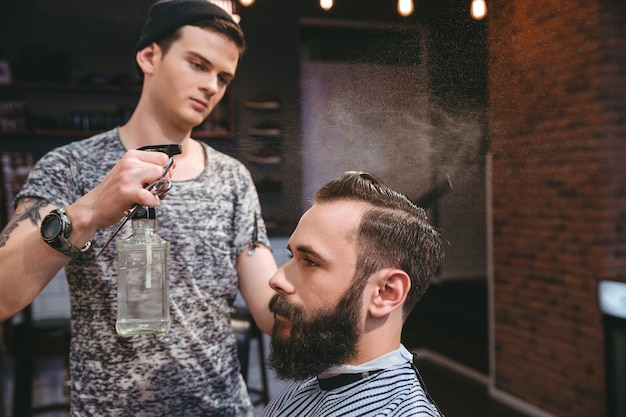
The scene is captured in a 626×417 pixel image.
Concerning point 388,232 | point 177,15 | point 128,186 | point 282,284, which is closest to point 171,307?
point 282,284

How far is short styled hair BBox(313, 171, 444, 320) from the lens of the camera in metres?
1.26

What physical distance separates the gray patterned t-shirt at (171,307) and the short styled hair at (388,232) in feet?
1.34

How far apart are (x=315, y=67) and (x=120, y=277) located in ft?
2.32

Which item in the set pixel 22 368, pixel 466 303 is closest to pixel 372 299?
pixel 22 368

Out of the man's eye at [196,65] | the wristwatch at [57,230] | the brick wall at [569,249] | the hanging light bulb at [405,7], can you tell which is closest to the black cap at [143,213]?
the wristwatch at [57,230]

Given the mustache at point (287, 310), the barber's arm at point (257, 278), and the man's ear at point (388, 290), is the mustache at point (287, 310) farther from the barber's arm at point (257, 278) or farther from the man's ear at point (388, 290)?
the barber's arm at point (257, 278)

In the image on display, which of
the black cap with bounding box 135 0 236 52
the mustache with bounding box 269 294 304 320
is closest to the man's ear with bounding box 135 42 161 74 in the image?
the black cap with bounding box 135 0 236 52

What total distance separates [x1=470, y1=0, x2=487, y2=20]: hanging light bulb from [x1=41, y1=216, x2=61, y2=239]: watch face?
0.98 m

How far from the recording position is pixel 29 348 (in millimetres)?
3461

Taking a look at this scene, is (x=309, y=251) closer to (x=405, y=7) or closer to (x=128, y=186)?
(x=128, y=186)

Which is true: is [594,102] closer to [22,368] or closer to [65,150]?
[65,150]

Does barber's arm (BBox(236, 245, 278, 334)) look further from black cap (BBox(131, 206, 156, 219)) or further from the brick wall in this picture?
the brick wall

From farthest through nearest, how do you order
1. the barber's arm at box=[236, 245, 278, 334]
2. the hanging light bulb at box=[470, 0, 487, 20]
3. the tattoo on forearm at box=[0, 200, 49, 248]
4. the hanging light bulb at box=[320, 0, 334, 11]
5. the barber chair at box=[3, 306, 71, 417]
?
the barber chair at box=[3, 306, 71, 417] < the barber's arm at box=[236, 245, 278, 334] < the hanging light bulb at box=[320, 0, 334, 11] < the tattoo on forearm at box=[0, 200, 49, 248] < the hanging light bulb at box=[470, 0, 487, 20]

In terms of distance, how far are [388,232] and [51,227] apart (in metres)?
0.72
